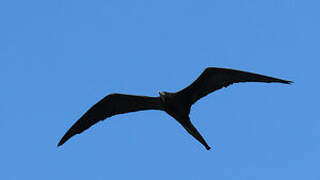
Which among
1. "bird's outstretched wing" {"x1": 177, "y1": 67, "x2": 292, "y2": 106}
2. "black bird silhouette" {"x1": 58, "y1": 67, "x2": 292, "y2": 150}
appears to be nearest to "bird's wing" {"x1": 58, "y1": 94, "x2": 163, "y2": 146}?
"black bird silhouette" {"x1": 58, "y1": 67, "x2": 292, "y2": 150}

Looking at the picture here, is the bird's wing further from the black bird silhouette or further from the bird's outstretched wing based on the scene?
the bird's outstretched wing

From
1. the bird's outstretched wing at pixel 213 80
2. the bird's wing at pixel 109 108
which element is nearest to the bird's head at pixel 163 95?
the bird's outstretched wing at pixel 213 80

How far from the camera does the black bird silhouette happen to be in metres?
17.4

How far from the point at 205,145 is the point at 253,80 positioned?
2.62 m

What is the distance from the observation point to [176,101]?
58.9 feet

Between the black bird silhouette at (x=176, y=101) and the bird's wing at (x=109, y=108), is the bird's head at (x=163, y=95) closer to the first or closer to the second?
the black bird silhouette at (x=176, y=101)

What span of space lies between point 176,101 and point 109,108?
238 cm

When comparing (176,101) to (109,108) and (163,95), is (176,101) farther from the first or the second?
(109,108)

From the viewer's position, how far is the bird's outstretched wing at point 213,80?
17.0 meters

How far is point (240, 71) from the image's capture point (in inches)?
674

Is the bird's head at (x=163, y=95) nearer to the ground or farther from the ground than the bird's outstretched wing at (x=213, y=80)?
nearer to the ground

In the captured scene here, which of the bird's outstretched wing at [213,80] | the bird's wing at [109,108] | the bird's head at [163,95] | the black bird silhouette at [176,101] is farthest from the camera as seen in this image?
the bird's wing at [109,108]

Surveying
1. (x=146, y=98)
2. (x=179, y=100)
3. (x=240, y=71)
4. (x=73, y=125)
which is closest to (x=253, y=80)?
(x=240, y=71)

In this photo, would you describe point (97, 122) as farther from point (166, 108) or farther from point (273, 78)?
point (273, 78)
